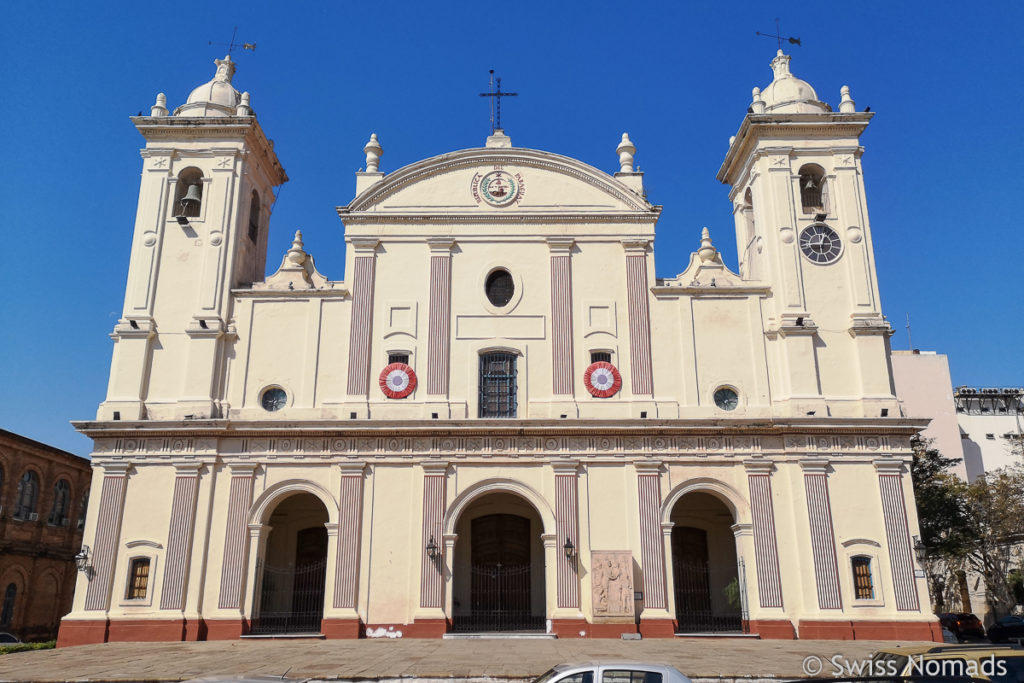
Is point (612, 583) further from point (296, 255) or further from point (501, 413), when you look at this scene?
point (296, 255)

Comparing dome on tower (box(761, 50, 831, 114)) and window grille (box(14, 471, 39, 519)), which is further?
window grille (box(14, 471, 39, 519))

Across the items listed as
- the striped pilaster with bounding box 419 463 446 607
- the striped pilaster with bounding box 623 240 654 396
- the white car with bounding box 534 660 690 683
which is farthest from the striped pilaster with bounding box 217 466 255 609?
the white car with bounding box 534 660 690 683

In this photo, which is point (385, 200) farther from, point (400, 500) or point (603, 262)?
point (400, 500)

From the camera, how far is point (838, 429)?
76.2ft

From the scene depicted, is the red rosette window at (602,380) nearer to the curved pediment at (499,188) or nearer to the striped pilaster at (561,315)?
the striped pilaster at (561,315)

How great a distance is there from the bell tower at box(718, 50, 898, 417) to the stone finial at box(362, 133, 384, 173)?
481 inches

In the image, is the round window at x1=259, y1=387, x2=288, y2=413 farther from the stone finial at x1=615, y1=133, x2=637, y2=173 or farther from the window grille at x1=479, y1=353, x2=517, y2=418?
the stone finial at x1=615, y1=133, x2=637, y2=173

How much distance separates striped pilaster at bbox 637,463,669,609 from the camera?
2216 centimetres

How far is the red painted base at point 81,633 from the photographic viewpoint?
21.6 metres

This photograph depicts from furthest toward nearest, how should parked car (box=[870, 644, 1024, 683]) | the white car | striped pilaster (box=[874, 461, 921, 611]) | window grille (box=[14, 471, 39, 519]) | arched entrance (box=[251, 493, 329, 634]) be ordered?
window grille (box=[14, 471, 39, 519]), arched entrance (box=[251, 493, 329, 634]), striped pilaster (box=[874, 461, 921, 611]), parked car (box=[870, 644, 1024, 683]), the white car

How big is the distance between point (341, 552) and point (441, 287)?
8.50 meters

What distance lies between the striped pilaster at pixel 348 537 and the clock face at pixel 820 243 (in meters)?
15.4

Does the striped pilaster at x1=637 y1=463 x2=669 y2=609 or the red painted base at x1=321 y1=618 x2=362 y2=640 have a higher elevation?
the striped pilaster at x1=637 y1=463 x2=669 y2=609

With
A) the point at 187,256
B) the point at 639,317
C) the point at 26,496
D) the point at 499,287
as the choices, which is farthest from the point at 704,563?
the point at 26,496
